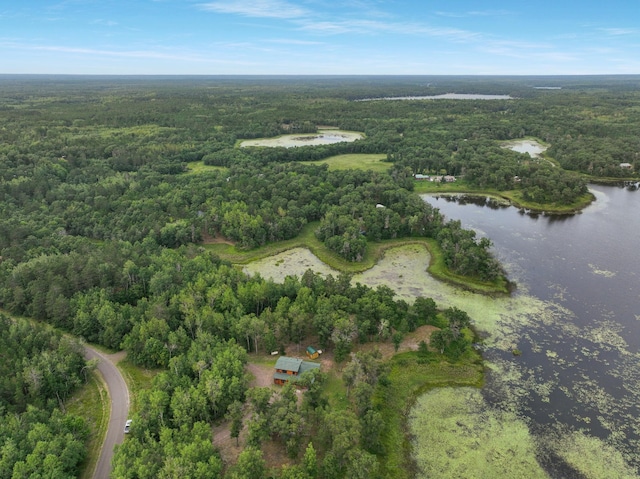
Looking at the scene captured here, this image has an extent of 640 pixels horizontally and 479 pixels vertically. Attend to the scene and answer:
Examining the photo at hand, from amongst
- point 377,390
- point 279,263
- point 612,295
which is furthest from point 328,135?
point 377,390

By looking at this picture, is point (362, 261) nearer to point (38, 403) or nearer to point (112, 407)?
point (112, 407)

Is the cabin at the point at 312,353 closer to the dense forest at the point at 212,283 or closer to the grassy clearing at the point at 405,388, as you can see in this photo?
the dense forest at the point at 212,283

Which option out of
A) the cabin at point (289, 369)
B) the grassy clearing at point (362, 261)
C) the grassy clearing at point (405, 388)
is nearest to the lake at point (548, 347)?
the grassy clearing at point (405, 388)

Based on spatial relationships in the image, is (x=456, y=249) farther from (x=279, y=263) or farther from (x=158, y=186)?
(x=158, y=186)

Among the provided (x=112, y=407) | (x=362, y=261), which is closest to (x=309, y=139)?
(x=362, y=261)

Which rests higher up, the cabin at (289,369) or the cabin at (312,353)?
the cabin at (289,369)

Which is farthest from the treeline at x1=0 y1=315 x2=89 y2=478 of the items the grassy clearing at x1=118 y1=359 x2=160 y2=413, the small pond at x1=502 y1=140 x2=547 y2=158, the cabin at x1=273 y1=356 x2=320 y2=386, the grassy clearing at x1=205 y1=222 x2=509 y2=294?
the small pond at x1=502 y1=140 x2=547 y2=158
